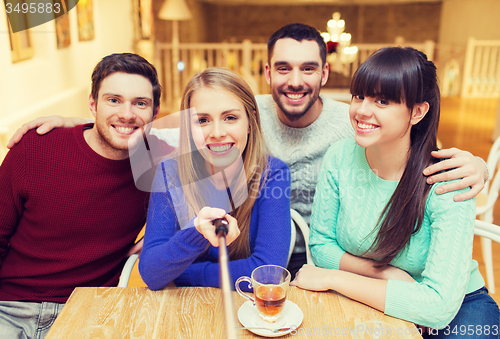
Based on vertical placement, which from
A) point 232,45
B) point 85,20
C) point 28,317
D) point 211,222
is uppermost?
point 85,20

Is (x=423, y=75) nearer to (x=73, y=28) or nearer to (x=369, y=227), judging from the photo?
(x=369, y=227)

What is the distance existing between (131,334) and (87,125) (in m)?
0.78

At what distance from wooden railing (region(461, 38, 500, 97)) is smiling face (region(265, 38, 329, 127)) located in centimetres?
659

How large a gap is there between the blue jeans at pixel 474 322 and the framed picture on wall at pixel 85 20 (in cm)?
341

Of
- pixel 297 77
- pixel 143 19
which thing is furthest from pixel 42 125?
pixel 143 19

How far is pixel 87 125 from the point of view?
133 cm

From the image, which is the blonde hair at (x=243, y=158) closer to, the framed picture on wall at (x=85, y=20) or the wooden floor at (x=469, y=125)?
the wooden floor at (x=469, y=125)

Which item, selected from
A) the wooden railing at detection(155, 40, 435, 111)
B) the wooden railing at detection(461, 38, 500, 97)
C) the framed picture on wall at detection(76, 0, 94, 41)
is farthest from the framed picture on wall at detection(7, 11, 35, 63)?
the wooden railing at detection(461, 38, 500, 97)

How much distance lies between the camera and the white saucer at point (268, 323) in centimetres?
80

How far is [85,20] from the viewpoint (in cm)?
344

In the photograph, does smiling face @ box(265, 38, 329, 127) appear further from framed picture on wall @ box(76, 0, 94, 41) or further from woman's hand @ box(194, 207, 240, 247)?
framed picture on wall @ box(76, 0, 94, 41)

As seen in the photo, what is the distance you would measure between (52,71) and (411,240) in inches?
107

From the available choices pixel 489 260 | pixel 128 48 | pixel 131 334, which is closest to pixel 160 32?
pixel 128 48

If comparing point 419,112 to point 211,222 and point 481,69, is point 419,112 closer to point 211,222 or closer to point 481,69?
point 211,222
